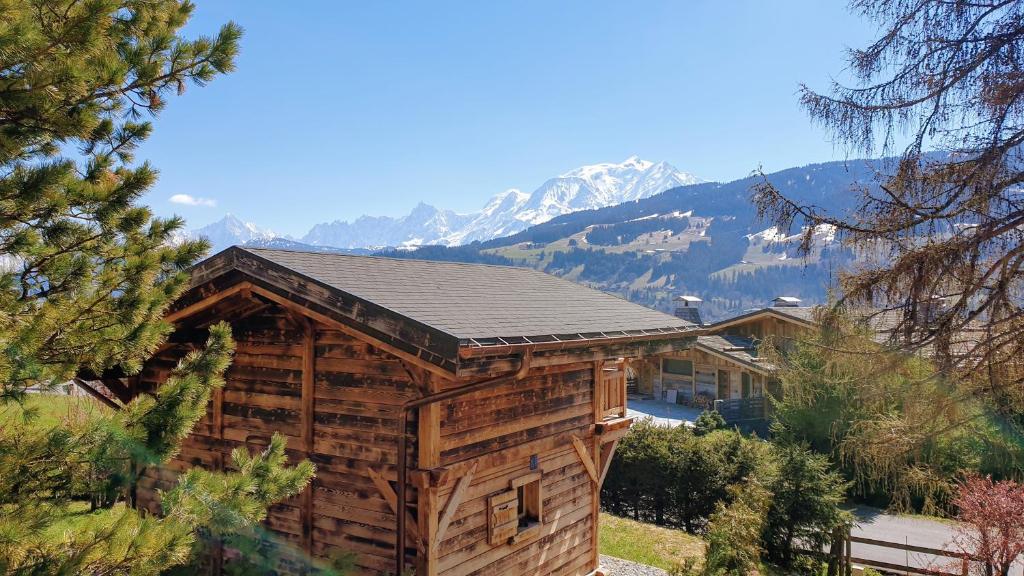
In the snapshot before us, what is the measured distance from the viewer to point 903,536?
1470 cm

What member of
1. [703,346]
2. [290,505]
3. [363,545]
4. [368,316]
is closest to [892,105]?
[368,316]

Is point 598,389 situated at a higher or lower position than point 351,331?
lower

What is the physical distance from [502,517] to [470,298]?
114 inches

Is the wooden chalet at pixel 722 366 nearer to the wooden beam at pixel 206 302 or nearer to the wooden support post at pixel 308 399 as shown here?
the wooden support post at pixel 308 399

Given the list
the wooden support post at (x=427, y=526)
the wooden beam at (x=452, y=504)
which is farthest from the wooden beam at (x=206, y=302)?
the wooden beam at (x=452, y=504)

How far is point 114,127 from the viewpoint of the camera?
5.16 meters

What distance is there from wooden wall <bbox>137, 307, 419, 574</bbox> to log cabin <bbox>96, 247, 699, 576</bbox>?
0.02 metres

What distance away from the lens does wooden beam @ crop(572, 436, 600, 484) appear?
9.48 metres

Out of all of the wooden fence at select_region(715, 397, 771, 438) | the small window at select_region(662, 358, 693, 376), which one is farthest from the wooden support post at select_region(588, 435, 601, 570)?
the small window at select_region(662, 358, 693, 376)

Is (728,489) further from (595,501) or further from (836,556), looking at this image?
(595,501)

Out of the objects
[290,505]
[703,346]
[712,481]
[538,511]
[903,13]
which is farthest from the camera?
[703,346]

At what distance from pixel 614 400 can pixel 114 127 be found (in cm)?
839

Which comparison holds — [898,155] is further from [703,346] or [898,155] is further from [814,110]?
[703,346]

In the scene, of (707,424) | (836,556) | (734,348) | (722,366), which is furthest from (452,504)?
(722,366)
